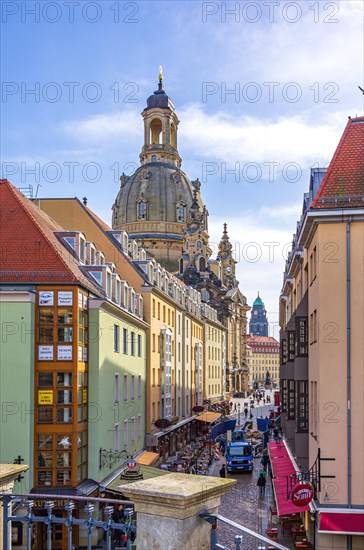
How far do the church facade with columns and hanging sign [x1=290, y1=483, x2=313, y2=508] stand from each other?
92091 mm

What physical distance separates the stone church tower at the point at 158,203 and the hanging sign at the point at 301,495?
10135 centimetres

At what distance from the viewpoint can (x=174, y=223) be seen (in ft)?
411

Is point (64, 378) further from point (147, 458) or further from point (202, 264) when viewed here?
point (202, 264)

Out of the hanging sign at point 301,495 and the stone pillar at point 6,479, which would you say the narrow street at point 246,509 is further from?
the stone pillar at point 6,479

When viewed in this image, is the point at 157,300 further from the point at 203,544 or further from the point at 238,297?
the point at 238,297

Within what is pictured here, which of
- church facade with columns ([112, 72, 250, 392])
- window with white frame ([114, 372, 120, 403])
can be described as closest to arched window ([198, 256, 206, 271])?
church facade with columns ([112, 72, 250, 392])

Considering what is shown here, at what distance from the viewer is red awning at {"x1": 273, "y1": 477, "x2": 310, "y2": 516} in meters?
23.0

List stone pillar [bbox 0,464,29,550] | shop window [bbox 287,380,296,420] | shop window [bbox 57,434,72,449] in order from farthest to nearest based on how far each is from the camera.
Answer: shop window [bbox 287,380,296,420], shop window [bbox 57,434,72,449], stone pillar [bbox 0,464,29,550]

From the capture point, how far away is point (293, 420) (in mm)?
31609

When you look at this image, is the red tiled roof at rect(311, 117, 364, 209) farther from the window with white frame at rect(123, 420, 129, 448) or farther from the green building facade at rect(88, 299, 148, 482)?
the window with white frame at rect(123, 420, 129, 448)

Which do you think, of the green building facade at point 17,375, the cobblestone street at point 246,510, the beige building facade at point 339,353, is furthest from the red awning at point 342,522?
the green building facade at point 17,375

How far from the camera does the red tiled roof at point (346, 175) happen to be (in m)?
21.9

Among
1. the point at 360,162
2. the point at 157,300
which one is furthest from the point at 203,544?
the point at 157,300

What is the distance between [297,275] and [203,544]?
2793cm
